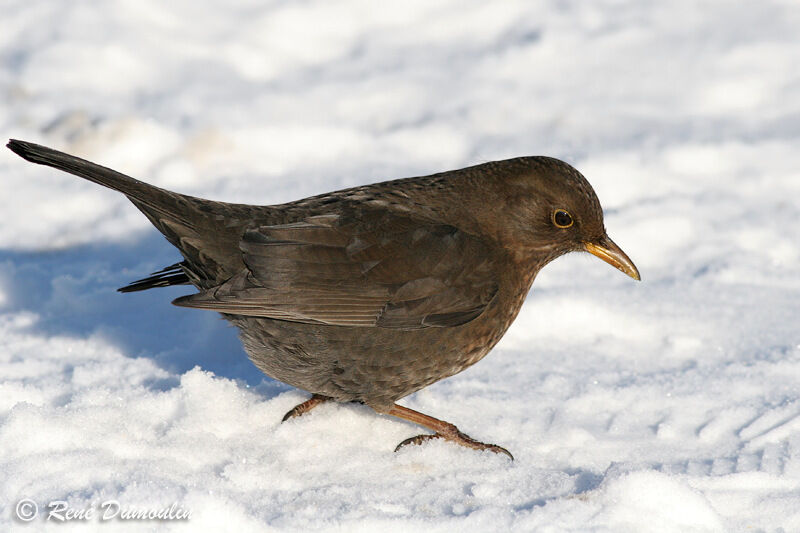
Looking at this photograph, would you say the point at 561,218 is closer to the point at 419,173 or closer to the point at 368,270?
the point at 368,270

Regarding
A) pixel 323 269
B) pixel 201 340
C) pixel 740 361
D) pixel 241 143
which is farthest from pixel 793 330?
pixel 241 143

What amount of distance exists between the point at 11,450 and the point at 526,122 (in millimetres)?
5014

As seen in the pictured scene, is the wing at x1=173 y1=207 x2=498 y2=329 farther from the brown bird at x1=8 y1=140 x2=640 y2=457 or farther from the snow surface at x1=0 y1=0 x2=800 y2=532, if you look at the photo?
the snow surface at x1=0 y1=0 x2=800 y2=532

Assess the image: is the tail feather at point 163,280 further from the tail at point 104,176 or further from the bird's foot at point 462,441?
the bird's foot at point 462,441

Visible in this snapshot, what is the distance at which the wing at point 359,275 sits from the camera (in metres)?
3.47

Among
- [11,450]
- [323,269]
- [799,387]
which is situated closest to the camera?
[11,450]

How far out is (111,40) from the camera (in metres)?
7.83

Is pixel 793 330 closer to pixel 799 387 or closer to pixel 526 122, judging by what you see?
pixel 799 387

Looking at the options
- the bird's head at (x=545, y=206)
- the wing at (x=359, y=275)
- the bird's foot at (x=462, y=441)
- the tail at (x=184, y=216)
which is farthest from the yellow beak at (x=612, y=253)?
the tail at (x=184, y=216)

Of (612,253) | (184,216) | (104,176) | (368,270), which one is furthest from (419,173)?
(104,176)

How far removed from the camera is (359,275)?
3.57m

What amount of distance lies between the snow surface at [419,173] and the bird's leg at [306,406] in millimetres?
69

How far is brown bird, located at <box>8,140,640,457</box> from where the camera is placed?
11.5 feet

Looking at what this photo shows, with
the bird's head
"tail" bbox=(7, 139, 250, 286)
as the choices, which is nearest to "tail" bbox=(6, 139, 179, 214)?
"tail" bbox=(7, 139, 250, 286)
